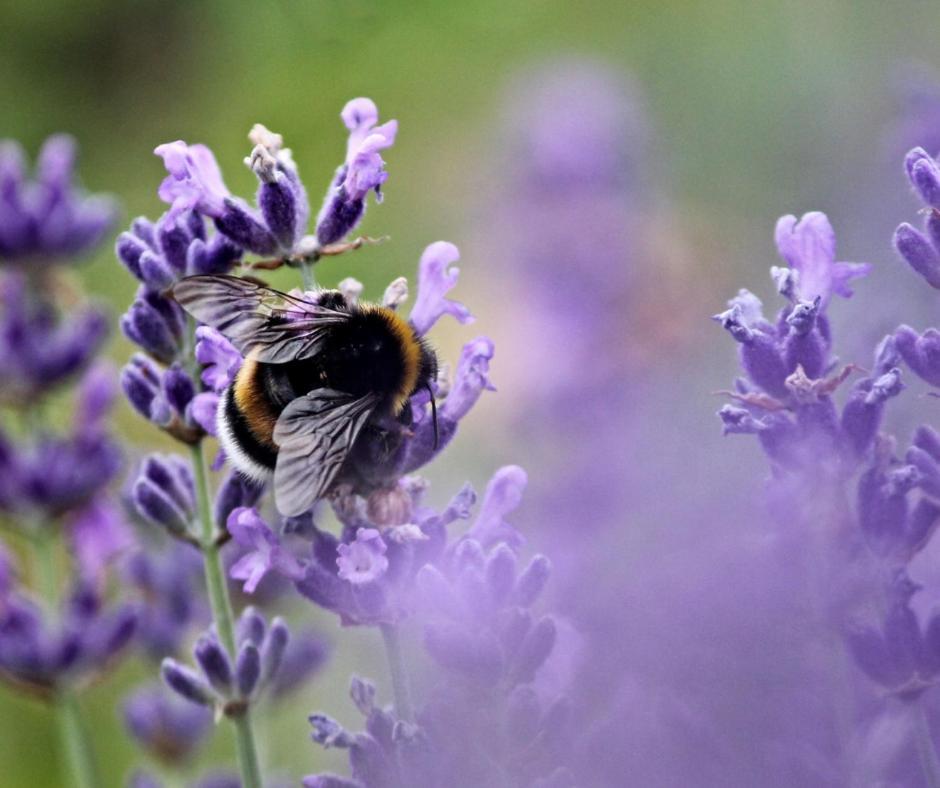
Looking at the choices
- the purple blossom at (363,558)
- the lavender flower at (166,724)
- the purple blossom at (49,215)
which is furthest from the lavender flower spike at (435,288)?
the purple blossom at (49,215)

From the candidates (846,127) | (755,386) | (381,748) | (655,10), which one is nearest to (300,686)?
(381,748)

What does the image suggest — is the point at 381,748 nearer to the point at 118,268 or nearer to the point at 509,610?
the point at 509,610

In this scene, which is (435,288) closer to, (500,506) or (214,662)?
(500,506)

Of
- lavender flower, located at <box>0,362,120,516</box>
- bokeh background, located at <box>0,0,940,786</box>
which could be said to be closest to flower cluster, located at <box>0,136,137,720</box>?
lavender flower, located at <box>0,362,120,516</box>

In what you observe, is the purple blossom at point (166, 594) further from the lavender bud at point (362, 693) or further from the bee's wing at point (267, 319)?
the lavender bud at point (362, 693)

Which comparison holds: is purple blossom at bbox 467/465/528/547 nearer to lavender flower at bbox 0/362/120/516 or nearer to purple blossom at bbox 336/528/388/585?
purple blossom at bbox 336/528/388/585

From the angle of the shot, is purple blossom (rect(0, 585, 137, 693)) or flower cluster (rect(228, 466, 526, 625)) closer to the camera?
A: flower cluster (rect(228, 466, 526, 625))

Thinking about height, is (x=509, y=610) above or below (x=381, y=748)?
above

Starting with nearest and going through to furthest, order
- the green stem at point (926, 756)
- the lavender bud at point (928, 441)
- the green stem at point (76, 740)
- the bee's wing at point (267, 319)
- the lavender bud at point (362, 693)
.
Answer: the green stem at point (926, 756) < the lavender bud at point (928, 441) < the lavender bud at point (362, 693) < the bee's wing at point (267, 319) < the green stem at point (76, 740)
